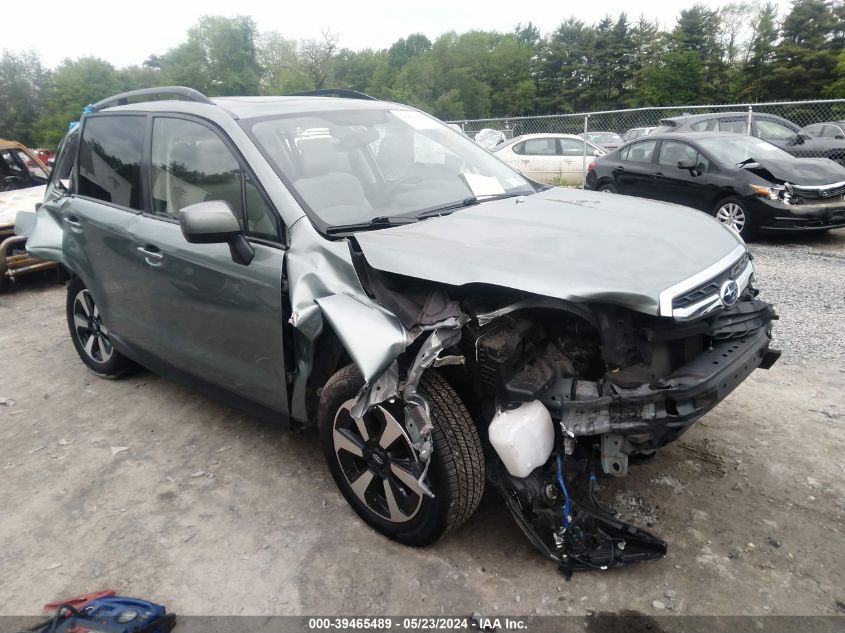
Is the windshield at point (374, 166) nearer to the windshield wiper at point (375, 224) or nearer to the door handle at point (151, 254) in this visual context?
the windshield wiper at point (375, 224)

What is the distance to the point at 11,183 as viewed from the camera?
27.5ft

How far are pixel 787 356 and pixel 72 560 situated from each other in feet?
15.1

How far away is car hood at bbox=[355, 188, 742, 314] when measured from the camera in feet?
7.11

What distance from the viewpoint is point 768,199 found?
7.90m

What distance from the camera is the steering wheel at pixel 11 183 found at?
27.3 feet

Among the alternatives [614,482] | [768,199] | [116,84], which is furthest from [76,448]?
[116,84]

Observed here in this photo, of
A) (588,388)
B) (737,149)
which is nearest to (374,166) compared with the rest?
(588,388)

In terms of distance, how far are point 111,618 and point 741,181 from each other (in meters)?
8.40

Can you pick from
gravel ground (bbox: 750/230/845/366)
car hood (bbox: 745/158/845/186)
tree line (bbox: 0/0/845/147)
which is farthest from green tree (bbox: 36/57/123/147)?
gravel ground (bbox: 750/230/845/366)

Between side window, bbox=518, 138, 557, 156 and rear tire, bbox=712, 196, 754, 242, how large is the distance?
631 centimetres

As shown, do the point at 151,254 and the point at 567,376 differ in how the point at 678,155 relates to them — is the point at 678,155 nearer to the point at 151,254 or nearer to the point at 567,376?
the point at 567,376

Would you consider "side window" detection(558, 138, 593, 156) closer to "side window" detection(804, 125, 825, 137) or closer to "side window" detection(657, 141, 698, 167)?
"side window" detection(657, 141, 698, 167)

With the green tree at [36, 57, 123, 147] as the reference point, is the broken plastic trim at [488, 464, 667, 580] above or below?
below

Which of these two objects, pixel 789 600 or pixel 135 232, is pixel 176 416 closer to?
pixel 135 232
